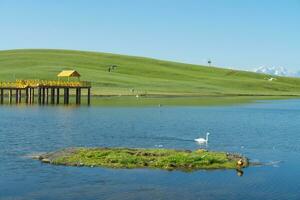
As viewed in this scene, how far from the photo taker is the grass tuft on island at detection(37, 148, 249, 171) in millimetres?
39469

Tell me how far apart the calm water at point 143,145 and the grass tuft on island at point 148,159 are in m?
1.20

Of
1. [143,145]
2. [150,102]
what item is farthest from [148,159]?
[150,102]

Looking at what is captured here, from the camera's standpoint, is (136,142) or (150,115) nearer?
(136,142)

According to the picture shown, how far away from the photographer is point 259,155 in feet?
152

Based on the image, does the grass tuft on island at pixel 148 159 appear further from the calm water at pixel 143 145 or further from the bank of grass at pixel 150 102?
the bank of grass at pixel 150 102

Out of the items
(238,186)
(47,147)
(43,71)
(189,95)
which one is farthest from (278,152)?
(43,71)

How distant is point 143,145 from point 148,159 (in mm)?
10293

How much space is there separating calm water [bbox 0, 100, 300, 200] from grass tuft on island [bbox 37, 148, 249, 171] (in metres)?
1.20

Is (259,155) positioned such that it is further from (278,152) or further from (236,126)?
(236,126)

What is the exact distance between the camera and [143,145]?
5100cm

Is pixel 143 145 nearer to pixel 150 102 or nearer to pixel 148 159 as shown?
pixel 148 159

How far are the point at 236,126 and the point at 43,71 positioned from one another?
113m

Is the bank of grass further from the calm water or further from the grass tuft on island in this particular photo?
the grass tuft on island

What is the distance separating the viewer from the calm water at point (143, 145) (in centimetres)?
3303
